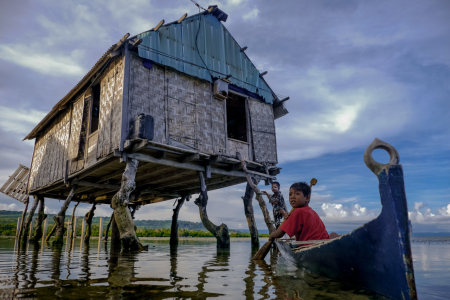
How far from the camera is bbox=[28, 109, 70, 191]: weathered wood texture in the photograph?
12562 millimetres

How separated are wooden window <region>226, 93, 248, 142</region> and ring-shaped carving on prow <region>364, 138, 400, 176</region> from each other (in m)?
9.53

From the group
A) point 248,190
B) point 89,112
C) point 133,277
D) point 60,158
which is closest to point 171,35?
point 89,112

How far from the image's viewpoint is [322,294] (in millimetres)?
2697

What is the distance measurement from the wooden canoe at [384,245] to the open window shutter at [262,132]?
8449 millimetres

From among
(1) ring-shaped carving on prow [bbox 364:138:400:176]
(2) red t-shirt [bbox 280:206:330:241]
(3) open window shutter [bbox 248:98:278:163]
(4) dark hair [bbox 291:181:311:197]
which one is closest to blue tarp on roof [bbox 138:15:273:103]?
(3) open window shutter [bbox 248:98:278:163]

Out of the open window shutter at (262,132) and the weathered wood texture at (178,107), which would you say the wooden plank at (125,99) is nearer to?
the weathered wood texture at (178,107)

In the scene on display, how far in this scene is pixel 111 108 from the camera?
9086 millimetres

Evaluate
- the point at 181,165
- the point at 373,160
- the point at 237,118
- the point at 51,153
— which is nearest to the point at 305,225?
the point at 373,160

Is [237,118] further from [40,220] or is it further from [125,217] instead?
[40,220]

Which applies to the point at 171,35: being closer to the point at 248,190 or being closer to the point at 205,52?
the point at 205,52

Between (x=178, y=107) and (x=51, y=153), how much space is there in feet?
26.8

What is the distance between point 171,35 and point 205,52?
1.47 metres

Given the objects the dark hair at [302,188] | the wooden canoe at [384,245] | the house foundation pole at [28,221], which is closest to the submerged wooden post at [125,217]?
the dark hair at [302,188]

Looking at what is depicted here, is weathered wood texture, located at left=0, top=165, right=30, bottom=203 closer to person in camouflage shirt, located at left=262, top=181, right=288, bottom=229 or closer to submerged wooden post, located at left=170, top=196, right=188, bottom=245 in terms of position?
submerged wooden post, located at left=170, top=196, right=188, bottom=245
